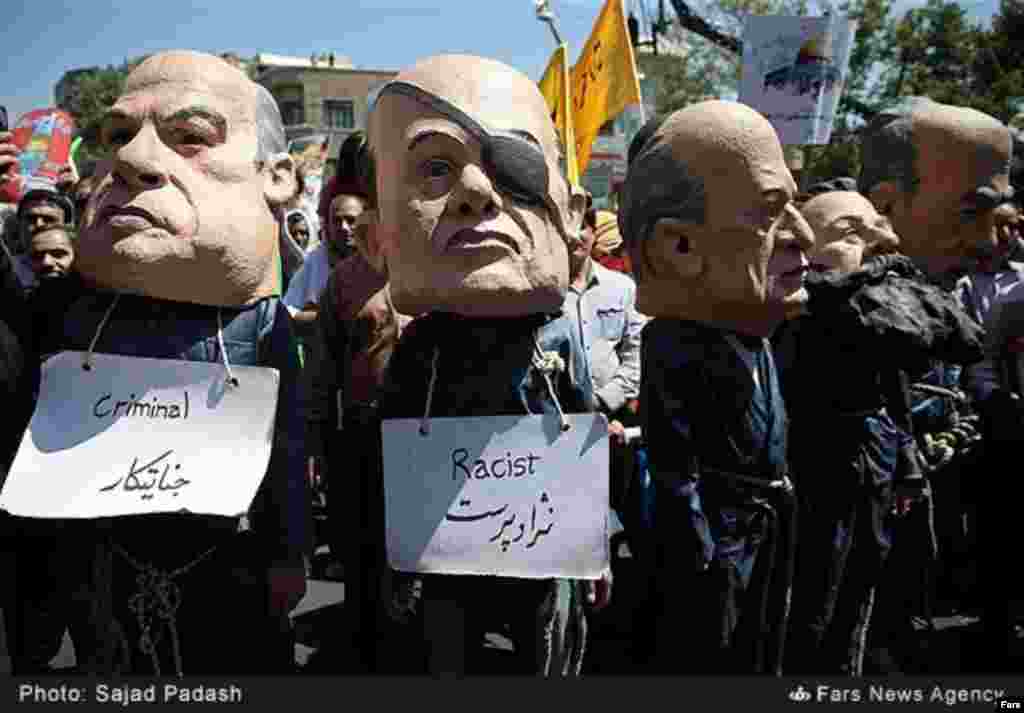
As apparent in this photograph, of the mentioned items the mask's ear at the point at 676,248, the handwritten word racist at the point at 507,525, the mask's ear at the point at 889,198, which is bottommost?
the handwritten word racist at the point at 507,525

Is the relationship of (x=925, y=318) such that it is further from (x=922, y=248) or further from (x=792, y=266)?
(x=922, y=248)

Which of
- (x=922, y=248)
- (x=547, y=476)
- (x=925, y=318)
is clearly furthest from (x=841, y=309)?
(x=547, y=476)

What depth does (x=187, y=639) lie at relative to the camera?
8.00 feet

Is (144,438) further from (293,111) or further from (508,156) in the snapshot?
(293,111)

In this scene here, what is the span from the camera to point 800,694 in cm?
251

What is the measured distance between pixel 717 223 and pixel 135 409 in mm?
1613

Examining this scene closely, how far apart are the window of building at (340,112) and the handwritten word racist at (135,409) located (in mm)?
37823

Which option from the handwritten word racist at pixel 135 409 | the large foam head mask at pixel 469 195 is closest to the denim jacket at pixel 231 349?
the handwritten word racist at pixel 135 409

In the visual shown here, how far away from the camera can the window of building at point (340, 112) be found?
38875 mm

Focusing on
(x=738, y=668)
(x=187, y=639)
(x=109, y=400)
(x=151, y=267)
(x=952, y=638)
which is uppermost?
(x=151, y=267)

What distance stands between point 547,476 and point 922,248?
84.3 inches

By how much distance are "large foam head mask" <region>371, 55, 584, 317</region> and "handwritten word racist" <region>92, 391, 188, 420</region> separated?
0.61 meters

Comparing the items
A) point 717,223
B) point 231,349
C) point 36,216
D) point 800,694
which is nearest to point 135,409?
point 231,349

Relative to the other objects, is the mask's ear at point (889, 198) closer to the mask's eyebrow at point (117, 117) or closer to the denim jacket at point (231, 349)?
the denim jacket at point (231, 349)
